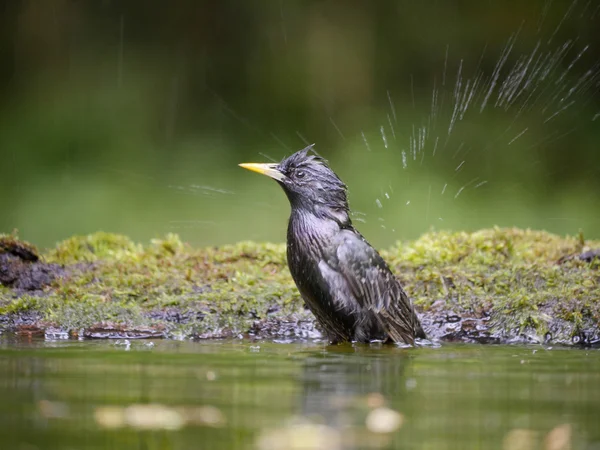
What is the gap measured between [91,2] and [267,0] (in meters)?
2.29

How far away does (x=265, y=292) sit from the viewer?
223 inches

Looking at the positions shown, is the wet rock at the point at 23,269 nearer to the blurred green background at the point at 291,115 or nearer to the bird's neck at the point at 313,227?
the bird's neck at the point at 313,227

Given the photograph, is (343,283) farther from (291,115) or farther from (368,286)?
(291,115)

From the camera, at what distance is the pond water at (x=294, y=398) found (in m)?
2.59

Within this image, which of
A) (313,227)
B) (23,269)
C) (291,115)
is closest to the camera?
(313,227)

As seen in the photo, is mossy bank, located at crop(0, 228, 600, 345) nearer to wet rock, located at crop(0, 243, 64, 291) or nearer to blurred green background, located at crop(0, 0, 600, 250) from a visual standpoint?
wet rock, located at crop(0, 243, 64, 291)

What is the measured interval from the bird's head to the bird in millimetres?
13

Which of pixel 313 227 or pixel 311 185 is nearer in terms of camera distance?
pixel 313 227

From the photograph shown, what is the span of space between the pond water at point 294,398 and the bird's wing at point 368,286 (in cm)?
55

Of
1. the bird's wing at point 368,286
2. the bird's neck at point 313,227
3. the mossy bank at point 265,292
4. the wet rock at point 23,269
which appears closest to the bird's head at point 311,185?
the bird's neck at point 313,227

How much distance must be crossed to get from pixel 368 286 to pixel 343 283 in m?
0.15

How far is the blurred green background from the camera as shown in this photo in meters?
10.1

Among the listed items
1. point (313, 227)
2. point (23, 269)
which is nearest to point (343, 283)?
point (313, 227)

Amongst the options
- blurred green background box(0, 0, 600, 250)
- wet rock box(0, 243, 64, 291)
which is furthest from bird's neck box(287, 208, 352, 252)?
blurred green background box(0, 0, 600, 250)
